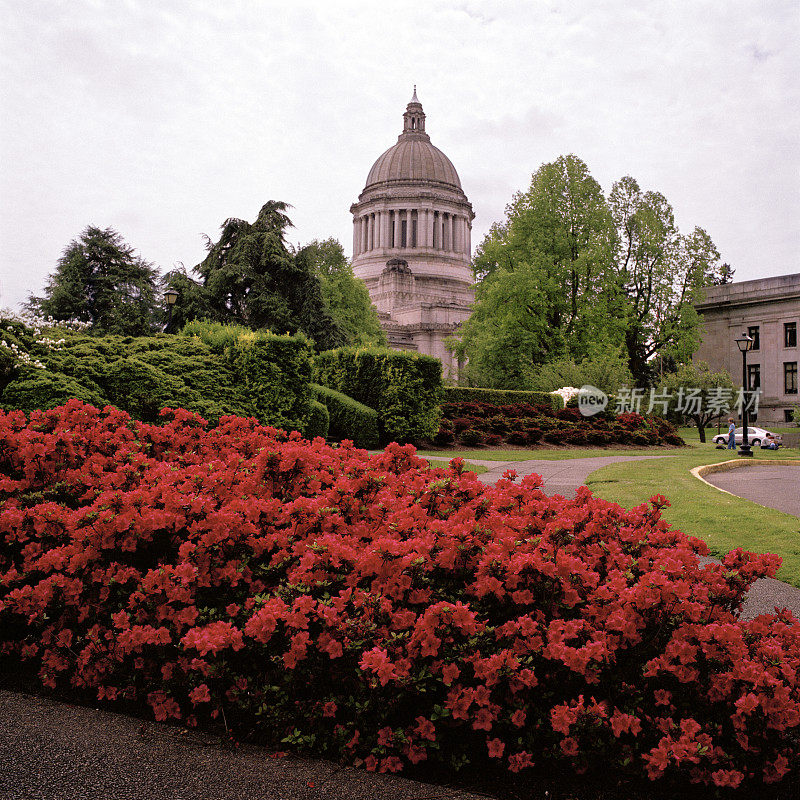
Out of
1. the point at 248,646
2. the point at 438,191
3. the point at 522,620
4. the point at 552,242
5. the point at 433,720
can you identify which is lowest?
the point at 433,720

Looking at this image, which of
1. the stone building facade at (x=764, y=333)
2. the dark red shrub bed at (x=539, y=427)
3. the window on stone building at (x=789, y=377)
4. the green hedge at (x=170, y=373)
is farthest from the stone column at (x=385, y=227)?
the green hedge at (x=170, y=373)

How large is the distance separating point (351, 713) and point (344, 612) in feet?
1.29

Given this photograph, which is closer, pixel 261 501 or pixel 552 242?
pixel 261 501

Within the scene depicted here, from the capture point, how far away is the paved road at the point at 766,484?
912 cm

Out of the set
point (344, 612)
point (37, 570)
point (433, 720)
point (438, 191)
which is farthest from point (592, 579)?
point (438, 191)

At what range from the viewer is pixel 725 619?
2.64 m

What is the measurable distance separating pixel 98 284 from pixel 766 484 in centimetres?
4121

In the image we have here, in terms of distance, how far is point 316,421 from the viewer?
1398 centimetres

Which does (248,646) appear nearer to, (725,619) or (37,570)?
(37,570)

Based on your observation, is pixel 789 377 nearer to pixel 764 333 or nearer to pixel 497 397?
pixel 764 333

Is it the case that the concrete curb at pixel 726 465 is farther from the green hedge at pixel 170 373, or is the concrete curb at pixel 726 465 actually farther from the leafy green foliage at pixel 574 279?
the leafy green foliage at pixel 574 279

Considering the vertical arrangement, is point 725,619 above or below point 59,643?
above

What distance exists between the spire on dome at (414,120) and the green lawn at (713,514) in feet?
Result: 280

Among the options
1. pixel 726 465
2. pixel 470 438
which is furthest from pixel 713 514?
pixel 470 438
